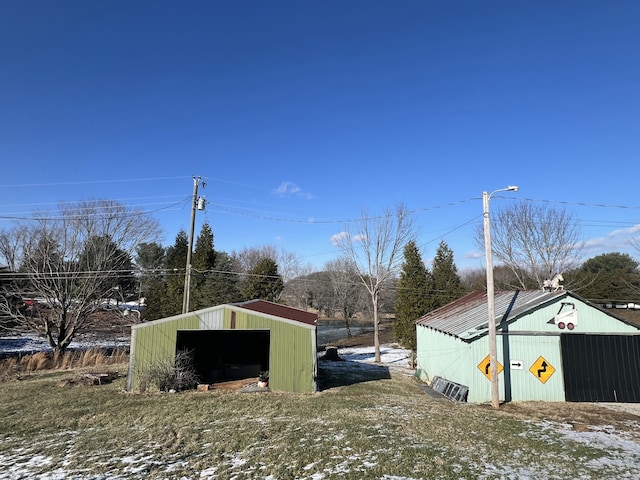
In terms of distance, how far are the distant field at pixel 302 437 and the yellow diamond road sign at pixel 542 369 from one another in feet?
3.40

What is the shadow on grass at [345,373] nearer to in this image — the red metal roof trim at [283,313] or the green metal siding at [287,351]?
the green metal siding at [287,351]

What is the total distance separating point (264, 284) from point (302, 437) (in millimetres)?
30807

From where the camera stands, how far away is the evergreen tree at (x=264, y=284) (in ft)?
128

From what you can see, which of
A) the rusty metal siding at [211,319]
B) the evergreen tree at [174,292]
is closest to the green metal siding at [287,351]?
the rusty metal siding at [211,319]

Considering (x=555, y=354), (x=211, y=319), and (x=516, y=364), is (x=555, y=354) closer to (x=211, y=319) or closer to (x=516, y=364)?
(x=516, y=364)

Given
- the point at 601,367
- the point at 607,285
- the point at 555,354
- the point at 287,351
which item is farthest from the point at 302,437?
the point at 607,285

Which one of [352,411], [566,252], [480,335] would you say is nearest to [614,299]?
[566,252]

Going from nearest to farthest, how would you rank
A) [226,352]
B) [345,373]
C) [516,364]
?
[516,364], [345,373], [226,352]

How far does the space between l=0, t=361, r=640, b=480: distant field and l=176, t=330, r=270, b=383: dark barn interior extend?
15.4 feet

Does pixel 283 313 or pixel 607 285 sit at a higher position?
pixel 607 285

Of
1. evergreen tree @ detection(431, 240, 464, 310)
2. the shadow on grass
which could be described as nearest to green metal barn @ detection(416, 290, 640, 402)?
the shadow on grass

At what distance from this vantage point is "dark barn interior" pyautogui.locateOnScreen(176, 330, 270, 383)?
18766 mm

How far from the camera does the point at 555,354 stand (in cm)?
1385

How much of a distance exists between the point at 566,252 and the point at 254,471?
33108 mm
